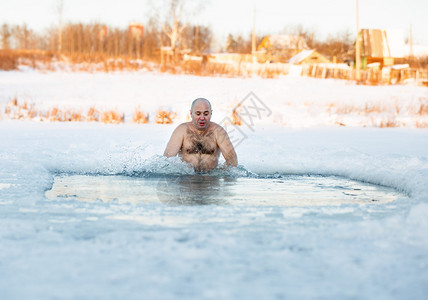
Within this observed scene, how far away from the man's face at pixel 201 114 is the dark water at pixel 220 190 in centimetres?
57

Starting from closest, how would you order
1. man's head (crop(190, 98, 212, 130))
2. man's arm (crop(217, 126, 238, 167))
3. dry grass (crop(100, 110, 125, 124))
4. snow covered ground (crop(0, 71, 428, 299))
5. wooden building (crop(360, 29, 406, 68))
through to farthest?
snow covered ground (crop(0, 71, 428, 299))
man's head (crop(190, 98, 212, 130))
man's arm (crop(217, 126, 238, 167))
dry grass (crop(100, 110, 125, 124))
wooden building (crop(360, 29, 406, 68))

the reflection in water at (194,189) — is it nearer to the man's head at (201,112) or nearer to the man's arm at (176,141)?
the man's arm at (176,141)

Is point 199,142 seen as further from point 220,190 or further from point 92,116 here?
point 92,116

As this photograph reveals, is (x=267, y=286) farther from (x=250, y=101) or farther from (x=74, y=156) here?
(x=250, y=101)

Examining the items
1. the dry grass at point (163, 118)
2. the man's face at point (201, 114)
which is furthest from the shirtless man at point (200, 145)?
the dry grass at point (163, 118)

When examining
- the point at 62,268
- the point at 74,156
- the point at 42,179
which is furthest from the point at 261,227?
the point at 74,156

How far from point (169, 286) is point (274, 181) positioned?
3453 mm

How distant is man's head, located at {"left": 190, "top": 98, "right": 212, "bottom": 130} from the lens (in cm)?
561

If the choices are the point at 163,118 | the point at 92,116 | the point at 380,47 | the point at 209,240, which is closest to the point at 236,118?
the point at 163,118

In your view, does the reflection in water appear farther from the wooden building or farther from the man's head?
the wooden building

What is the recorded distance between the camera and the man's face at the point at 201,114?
562 cm

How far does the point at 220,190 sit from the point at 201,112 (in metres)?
1.18

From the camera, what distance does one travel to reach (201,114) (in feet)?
18.6

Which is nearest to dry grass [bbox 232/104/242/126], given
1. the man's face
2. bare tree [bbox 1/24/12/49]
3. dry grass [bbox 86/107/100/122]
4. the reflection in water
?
dry grass [bbox 86/107/100/122]
